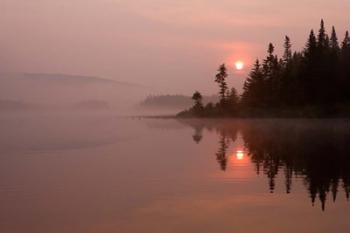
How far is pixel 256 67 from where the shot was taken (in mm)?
132500

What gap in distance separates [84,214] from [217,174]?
1101 centimetres

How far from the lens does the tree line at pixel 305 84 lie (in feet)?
355

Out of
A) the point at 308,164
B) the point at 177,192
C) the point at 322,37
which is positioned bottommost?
the point at 177,192

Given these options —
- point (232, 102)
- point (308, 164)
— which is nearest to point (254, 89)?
point (232, 102)

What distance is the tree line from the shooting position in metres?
108

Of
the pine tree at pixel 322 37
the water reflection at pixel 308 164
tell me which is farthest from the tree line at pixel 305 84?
the water reflection at pixel 308 164

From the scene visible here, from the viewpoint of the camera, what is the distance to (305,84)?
11112cm

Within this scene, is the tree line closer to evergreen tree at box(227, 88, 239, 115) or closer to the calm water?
evergreen tree at box(227, 88, 239, 115)

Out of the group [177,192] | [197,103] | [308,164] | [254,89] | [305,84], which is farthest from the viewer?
[197,103]

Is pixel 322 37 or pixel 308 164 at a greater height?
pixel 322 37

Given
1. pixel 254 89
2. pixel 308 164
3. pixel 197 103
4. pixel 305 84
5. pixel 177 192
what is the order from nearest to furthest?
pixel 177 192
pixel 308 164
pixel 305 84
pixel 254 89
pixel 197 103

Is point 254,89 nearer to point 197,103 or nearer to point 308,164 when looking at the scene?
point 197,103

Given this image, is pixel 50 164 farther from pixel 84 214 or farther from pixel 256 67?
pixel 256 67

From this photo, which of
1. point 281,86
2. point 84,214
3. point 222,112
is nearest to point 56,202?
point 84,214
